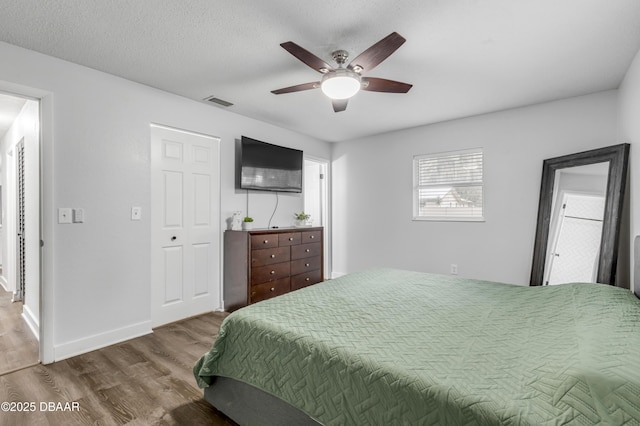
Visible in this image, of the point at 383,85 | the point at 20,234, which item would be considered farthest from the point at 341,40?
the point at 20,234

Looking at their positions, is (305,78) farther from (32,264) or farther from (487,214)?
(32,264)

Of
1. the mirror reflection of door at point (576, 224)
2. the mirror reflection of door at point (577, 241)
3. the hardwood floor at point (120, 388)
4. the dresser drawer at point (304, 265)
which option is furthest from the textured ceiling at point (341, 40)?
the hardwood floor at point (120, 388)

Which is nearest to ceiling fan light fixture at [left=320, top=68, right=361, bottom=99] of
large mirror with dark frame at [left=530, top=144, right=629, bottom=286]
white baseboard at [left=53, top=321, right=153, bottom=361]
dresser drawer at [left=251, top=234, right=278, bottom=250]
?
dresser drawer at [left=251, top=234, right=278, bottom=250]

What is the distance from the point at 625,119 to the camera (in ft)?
8.78

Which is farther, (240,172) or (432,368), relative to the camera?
(240,172)

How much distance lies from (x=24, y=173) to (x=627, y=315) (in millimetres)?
5185

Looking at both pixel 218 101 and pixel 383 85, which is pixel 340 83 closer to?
pixel 383 85

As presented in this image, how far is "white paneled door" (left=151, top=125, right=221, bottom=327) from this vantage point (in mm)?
3146

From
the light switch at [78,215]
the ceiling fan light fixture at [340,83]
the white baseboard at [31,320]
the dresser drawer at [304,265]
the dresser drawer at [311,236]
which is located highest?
the ceiling fan light fixture at [340,83]

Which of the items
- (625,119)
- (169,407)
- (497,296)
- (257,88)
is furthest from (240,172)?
(625,119)

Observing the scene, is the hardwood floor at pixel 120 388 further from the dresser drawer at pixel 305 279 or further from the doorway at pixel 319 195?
the doorway at pixel 319 195

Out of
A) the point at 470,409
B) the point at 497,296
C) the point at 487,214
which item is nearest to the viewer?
the point at 470,409

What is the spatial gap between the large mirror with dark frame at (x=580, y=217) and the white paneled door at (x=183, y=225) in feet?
12.0

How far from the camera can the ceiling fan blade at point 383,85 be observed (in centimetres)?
229
